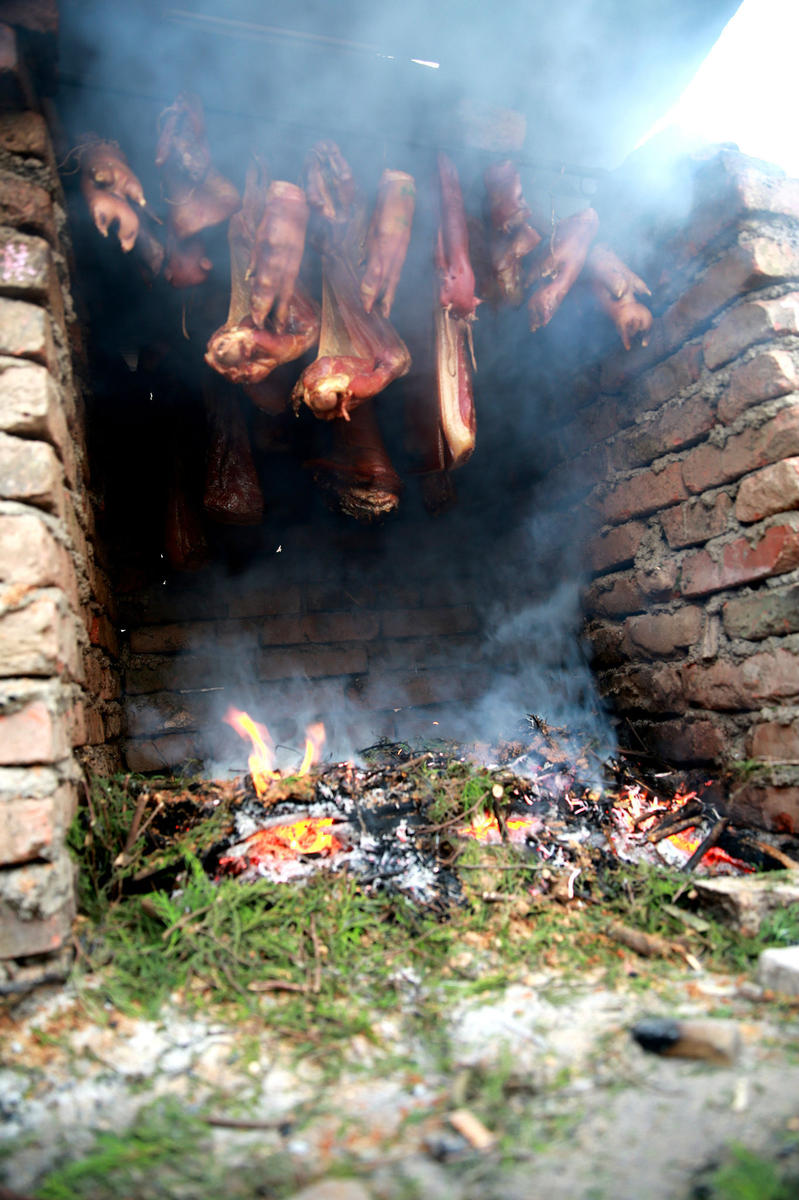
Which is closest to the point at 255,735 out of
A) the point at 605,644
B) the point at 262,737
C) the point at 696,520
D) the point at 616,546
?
the point at 262,737

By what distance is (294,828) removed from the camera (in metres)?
2.52

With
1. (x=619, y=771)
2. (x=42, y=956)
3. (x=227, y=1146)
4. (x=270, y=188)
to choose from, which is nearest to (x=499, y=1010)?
(x=227, y=1146)

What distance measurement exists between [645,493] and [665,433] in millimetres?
269

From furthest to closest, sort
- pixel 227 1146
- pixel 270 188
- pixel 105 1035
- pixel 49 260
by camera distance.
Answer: pixel 270 188 → pixel 49 260 → pixel 105 1035 → pixel 227 1146

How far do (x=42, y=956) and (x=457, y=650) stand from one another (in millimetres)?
3106

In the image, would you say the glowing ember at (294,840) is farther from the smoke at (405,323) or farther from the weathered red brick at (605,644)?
the weathered red brick at (605,644)

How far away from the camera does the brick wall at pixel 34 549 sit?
67.1 inches

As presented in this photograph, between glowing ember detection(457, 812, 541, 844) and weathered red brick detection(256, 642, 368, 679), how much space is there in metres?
1.76

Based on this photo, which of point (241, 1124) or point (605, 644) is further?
point (605, 644)

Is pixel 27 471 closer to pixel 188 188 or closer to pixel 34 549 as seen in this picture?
pixel 34 549

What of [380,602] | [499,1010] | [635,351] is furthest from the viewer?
[380,602]

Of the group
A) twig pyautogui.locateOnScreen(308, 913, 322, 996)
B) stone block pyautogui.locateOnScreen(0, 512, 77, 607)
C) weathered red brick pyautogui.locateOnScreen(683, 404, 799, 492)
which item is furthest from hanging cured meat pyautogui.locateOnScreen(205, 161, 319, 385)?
twig pyautogui.locateOnScreen(308, 913, 322, 996)

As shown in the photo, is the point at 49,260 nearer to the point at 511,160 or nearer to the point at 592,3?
the point at 511,160

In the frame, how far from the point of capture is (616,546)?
3.31 metres
